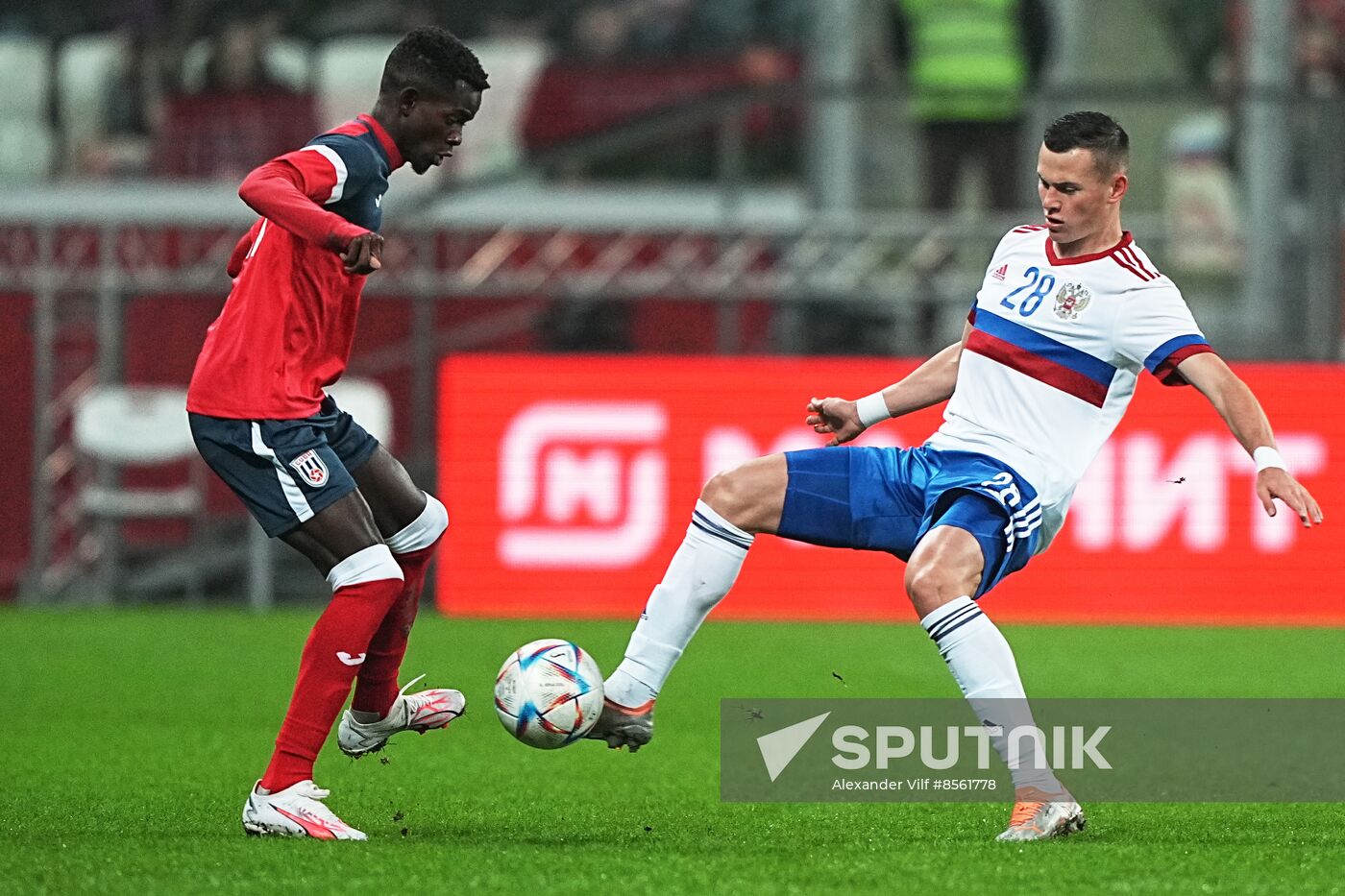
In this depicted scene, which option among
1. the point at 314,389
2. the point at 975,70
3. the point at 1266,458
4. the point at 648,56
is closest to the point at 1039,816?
the point at 1266,458

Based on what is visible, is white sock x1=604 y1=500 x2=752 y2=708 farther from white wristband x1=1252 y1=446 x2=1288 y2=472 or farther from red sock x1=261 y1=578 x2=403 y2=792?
white wristband x1=1252 y1=446 x2=1288 y2=472

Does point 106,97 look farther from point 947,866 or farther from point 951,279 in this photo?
point 947,866

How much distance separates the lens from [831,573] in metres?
12.1

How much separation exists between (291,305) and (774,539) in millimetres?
6964

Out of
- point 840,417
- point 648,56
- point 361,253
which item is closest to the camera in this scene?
point 361,253

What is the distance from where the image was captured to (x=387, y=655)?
5703mm

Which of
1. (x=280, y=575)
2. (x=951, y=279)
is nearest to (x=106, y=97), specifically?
(x=280, y=575)

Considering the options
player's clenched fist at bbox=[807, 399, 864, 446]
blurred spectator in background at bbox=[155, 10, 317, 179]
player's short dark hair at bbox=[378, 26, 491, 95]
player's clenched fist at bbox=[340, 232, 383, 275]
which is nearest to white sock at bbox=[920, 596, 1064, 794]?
player's clenched fist at bbox=[807, 399, 864, 446]

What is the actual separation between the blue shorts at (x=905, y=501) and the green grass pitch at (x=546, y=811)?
0.70 meters

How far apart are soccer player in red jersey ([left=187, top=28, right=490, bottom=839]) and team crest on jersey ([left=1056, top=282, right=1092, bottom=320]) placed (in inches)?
59.8

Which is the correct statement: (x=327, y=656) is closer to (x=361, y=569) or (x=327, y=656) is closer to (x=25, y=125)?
(x=361, y=569)

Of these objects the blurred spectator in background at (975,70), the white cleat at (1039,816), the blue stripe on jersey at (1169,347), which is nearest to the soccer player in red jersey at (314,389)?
the white cleat at (1039,816)

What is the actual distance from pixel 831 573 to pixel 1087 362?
6804 mm

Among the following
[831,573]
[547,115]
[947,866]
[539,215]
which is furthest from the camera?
[547,115]
